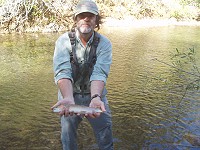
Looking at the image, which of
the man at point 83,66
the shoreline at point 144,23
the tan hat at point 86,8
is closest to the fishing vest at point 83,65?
the man at point 83,66

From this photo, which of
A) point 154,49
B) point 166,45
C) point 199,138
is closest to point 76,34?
point 199,138

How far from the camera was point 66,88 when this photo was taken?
344cm

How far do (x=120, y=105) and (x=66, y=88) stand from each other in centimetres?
441

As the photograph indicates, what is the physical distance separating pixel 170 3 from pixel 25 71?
22125 mm

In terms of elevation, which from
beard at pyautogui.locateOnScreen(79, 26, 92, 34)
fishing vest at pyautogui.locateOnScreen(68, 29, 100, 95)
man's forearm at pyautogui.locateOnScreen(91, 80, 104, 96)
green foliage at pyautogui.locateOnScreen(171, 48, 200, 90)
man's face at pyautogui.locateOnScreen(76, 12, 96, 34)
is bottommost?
green foliage at pyautogui.locateOnScreen(171, 48, 200, 90)

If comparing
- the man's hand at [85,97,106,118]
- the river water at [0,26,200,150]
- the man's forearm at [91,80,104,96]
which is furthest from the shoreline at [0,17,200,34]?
the man's hand at [85,97,106,118]

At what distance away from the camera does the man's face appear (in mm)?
3546

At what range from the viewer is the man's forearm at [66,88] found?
340 centimetres

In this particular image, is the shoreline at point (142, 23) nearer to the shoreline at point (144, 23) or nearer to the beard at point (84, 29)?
the shoreline at point (144, 23)

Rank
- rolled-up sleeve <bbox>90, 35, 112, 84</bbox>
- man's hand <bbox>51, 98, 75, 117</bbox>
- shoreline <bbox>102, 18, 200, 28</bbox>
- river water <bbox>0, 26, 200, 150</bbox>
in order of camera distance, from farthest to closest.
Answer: shoreline <bbox>102, 18, 200, 28</bbox> → river water <bbox>0, 26, 200, 150</bbox> → rolled-up sleeve <bbox>90, 35, 112, 84</bbox> → man's hand <bbox>51, 98, 75, 117</bbox>

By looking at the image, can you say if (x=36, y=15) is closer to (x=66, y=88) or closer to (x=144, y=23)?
(x=144, y=23)

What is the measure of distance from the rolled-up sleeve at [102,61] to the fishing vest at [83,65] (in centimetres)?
6

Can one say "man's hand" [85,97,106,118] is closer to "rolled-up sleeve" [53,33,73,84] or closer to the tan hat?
"rolled-up sleeve" [53,33,73,84]

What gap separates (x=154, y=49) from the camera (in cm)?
1473
